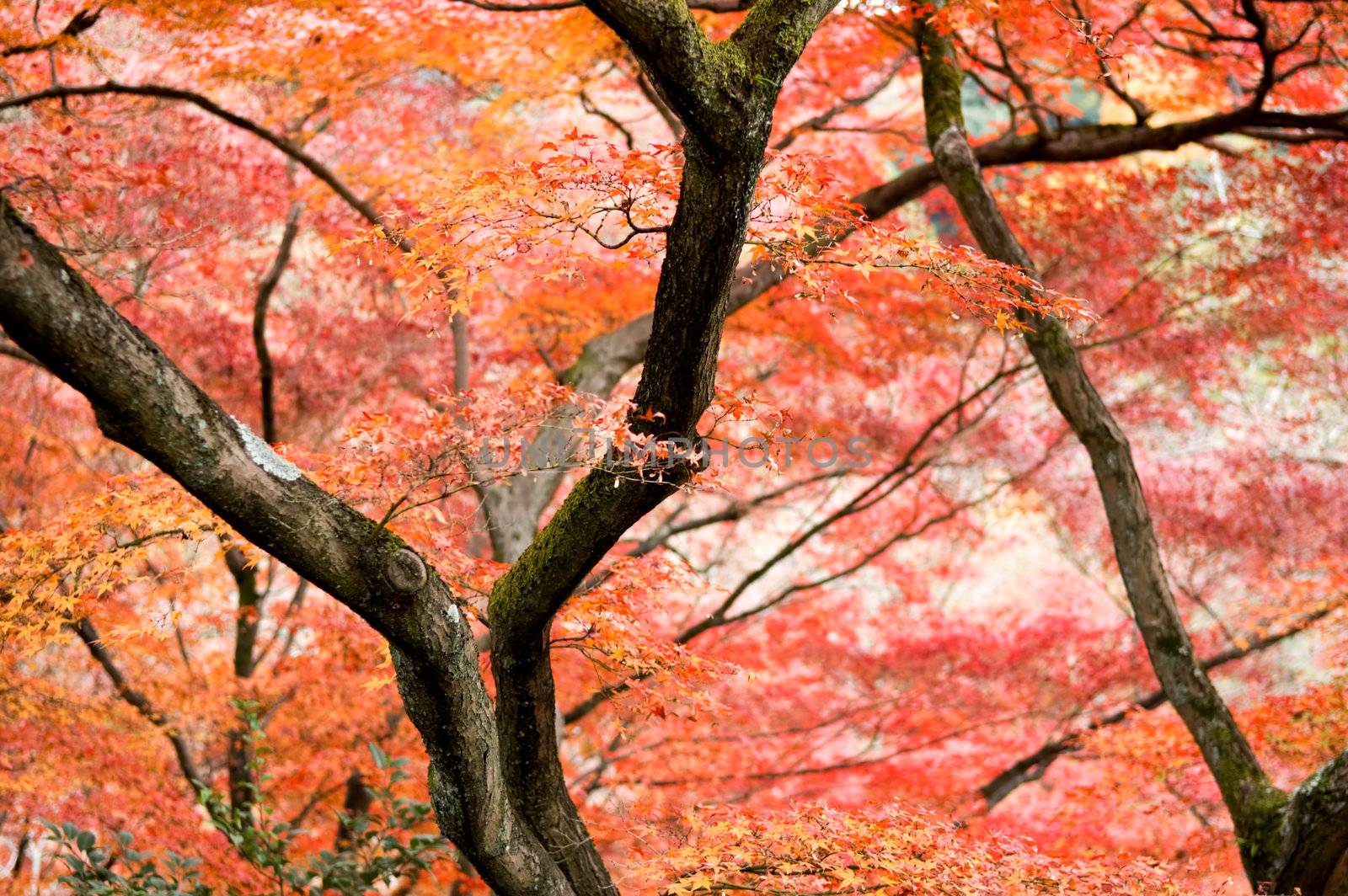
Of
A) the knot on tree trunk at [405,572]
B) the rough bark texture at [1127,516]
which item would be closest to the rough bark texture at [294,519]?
the knot on tree trunk at [405,572]

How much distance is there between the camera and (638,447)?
3004mm

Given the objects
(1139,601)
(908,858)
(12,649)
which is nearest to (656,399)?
(908,858)

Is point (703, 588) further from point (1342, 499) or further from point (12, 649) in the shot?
point (1342, 499)

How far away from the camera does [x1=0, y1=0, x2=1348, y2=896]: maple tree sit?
3.08 meters

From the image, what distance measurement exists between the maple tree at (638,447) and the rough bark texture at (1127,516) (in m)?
0.02

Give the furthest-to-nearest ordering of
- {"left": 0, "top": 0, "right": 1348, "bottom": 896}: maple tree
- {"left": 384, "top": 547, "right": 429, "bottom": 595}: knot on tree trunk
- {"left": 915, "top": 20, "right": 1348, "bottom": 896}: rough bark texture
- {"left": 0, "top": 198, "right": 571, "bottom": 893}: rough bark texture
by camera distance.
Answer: {"left": 915, "top": 20, "right": 1348, "bottom": 896}: rough bark texture < {"left": 0, "top": 0, "right": 1348, "bottom": 896}: maple tree < {"left": 384, "top": 547, "right": 429, "bottom": 595}: knot on tree trunk < {"left": 0, "top": 198, "right": 571, "bottom": 893}: rough bark texture

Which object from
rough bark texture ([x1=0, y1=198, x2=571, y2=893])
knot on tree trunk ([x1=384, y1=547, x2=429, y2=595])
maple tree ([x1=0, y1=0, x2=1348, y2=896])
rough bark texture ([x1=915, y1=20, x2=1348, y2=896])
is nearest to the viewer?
rough bark texture ([x1=0, y1=198, x2=571, y2=893])

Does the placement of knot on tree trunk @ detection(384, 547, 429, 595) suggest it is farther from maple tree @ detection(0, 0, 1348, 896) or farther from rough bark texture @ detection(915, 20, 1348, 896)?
rough bark texture @ detection(915, 20, 1348, 896)

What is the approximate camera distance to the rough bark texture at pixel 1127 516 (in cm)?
488

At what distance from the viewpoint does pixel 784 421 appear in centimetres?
316

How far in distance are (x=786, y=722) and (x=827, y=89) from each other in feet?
16.0

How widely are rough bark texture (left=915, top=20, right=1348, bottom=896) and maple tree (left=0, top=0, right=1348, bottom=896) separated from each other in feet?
0.07

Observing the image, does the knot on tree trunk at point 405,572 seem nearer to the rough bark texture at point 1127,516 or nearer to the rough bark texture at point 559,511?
the rough bark texture at point 559,511

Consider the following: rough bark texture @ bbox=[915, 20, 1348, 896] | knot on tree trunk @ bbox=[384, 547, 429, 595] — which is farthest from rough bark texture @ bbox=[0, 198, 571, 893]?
rough bark texture @ bbox=[915, 20, 1348, 896]
